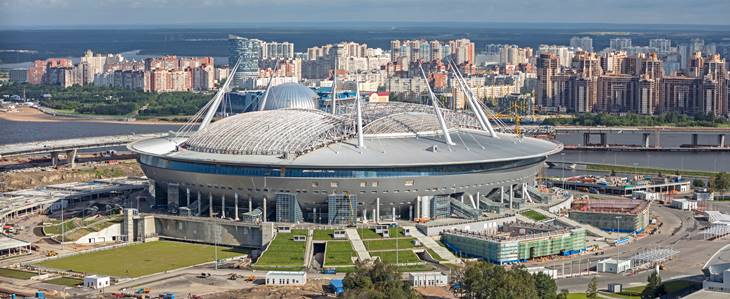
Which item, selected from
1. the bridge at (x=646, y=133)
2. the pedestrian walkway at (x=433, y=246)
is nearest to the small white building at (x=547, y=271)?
the pedestrian walkway at (x=433, y=246)

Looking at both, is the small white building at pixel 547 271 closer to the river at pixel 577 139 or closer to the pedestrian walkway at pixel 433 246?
the pedestrian walkway at pixel 433 246

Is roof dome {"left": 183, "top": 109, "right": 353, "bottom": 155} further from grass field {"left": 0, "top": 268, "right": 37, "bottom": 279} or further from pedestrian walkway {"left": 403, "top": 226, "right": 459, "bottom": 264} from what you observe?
grass field {"left": 0, "top": 268, "right": 37, "bottom": 279}

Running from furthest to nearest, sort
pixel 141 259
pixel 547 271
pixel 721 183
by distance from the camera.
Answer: pixel 721 183 < pixel 141 259 < pixel 547 271

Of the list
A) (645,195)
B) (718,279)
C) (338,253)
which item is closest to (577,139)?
(645,195)

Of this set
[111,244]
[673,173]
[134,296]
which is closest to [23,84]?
[673,173]

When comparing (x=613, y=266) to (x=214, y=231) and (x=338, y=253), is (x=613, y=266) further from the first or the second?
(x=214, y=231)

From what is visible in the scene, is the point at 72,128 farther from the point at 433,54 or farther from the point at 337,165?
the point at 433,54
